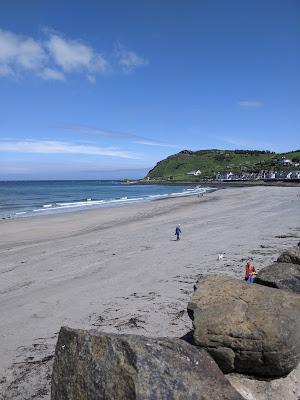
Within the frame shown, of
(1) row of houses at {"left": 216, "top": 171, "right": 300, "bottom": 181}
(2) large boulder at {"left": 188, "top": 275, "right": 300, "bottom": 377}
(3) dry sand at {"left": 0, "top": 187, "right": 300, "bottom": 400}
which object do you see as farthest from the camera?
(1) row of houses at {"left": 216, "top": 171, "right": 300, "bottom": 181}

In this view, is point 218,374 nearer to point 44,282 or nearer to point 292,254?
point 292,254

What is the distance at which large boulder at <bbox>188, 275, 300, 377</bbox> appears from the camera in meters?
6.24

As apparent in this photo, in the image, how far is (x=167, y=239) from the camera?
79.4 feet

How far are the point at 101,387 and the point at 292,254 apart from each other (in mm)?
7403

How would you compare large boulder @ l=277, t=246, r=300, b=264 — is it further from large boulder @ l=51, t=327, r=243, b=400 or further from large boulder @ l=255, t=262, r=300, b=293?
large boulder @ l=51, t=327, r=243, b=400

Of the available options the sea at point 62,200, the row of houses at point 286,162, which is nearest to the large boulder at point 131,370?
the sea at point 62,200

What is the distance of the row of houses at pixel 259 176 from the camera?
150 metres

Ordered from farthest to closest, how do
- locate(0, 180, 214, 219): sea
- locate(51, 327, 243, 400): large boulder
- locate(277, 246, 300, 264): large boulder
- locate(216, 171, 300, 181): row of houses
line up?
locate(216, 171, 300, 181): row of houses, locate(0, 180, 214, 219): sea, locate(277, 246, 300, 264): large boulder, locate(51, 327, 243, 400): large boulder

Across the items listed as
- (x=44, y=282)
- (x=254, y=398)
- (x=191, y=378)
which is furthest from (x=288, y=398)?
(x=44, y=282)

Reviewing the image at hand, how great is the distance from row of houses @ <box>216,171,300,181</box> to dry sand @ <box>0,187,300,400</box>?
12578 cm

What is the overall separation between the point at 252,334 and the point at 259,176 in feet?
549

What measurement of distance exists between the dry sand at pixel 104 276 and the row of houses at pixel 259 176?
126 meters

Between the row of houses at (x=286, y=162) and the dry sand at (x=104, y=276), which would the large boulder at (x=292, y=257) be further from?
the row of houses at (x=286, y=162)

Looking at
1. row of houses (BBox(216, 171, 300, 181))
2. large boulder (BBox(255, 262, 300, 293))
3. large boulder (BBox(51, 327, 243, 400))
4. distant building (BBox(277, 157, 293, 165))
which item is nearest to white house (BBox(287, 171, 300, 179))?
row of houses (BBox(216, 171, 300, 181))
